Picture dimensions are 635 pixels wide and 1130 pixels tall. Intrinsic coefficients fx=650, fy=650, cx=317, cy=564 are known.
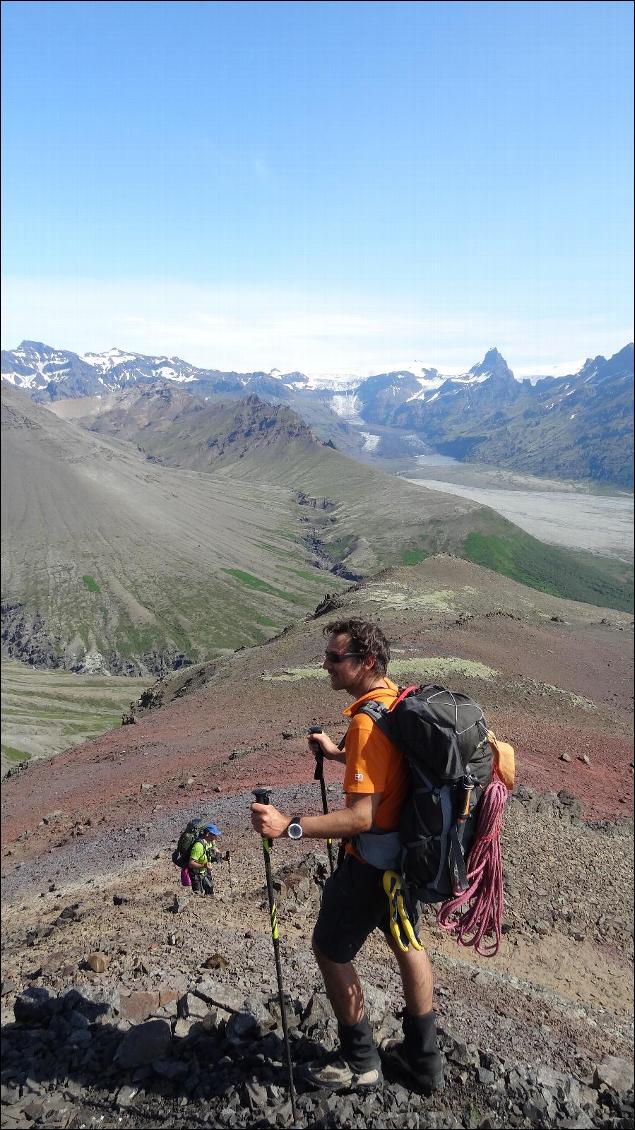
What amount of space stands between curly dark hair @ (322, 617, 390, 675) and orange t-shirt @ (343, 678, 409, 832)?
1.96 ft

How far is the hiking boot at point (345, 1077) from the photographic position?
20.1 feet

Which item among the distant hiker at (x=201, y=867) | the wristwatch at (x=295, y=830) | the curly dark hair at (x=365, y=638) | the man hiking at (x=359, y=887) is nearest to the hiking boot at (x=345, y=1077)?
the man hiking at (x=359, y=887)

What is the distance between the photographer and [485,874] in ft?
19.1

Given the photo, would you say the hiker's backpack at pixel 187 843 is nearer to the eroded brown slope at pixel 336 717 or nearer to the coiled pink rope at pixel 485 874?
the eroded brown slope at pixel 336 717

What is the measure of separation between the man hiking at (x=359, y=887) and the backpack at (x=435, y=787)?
130 millimetres

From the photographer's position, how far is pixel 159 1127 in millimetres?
6035

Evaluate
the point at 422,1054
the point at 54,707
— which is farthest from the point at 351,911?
the point at 54,707

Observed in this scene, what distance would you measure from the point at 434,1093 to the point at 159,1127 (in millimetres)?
2606

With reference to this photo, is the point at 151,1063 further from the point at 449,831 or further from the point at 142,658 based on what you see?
the point at 142,658

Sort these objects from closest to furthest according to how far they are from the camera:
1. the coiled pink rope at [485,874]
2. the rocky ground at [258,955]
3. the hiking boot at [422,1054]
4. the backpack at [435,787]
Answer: the backpack at [435,787], the coiled pink rope at [485,874], the hiking boot at [422,1054], the rocky ground at [258,955]

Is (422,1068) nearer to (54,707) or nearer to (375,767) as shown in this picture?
(375,767)

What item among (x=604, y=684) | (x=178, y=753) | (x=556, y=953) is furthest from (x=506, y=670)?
(x=556, y=953)

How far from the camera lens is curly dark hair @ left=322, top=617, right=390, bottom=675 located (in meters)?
5.81

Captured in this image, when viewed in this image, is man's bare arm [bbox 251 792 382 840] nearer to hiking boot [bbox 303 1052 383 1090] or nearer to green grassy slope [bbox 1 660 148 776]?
hiking boot [bbox 303 1052 383 1090]
